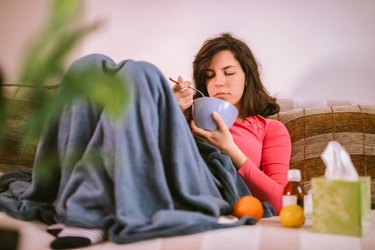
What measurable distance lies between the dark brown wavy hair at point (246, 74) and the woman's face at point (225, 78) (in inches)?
0.8

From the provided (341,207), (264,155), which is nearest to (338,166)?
(341,207)

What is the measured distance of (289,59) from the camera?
6.52 feet

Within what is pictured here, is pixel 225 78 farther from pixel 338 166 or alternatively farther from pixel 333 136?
pixel 338 166

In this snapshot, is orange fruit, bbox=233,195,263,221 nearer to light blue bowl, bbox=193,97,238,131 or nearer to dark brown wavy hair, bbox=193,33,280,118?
light blue bowl, bbox=193,97,238,131

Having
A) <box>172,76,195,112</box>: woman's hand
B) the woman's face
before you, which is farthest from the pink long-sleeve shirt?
<box>172,76,195,112</box>: woman's hand

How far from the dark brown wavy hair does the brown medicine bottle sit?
→ 0.57 meters

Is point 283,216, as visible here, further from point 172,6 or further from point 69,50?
point 172,6

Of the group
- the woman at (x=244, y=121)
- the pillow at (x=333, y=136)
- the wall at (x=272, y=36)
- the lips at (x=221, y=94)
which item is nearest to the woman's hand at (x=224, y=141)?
the woman at (x=244, y=121)

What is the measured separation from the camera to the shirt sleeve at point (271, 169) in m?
1.24

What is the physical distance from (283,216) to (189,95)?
0.60 metres

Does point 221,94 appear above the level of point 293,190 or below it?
above

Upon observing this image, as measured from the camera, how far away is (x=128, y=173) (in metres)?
0.82

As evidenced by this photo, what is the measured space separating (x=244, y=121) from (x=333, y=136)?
341 millimetres

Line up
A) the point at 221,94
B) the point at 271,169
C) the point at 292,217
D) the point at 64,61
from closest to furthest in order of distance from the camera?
the point at 64,61
the point at 292,217
the point at 271,169
the point at 221,94
